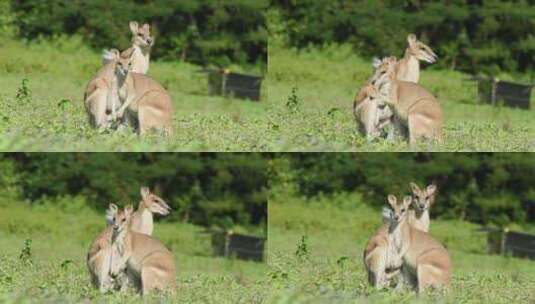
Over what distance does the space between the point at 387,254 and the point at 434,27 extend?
5.87 meters

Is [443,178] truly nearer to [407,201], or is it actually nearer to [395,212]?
[407,201]

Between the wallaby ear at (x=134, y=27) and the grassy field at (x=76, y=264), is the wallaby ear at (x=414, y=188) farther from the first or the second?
the wallaby ear at (x=134, y=27)

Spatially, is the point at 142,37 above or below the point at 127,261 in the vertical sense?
above

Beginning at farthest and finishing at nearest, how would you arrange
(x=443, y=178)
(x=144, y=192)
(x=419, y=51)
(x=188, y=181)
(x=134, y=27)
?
(x=443, y=178) → (x=188, y=181) → (x=419, y=51) → (x=134, y=27) → (x=144, y=192)

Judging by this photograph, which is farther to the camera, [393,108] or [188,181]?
[188,181]

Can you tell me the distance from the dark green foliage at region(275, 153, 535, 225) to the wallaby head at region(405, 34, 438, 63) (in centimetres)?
97

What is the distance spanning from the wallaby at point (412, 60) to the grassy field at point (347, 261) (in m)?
1.48

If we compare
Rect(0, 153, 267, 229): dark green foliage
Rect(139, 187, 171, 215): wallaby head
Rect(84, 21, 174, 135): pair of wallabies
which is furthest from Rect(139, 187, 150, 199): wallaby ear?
Rect(0, 153, 267, 229): dark green foliage

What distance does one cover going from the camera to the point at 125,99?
22.4m

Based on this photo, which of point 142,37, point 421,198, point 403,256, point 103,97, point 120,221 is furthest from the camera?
point 142,37

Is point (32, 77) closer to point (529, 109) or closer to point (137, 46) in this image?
point (137, 46)

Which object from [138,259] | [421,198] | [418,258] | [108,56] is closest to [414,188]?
[421,198]

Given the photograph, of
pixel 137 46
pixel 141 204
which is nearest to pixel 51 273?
pixel 141 204

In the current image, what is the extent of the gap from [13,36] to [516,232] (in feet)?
20.1
